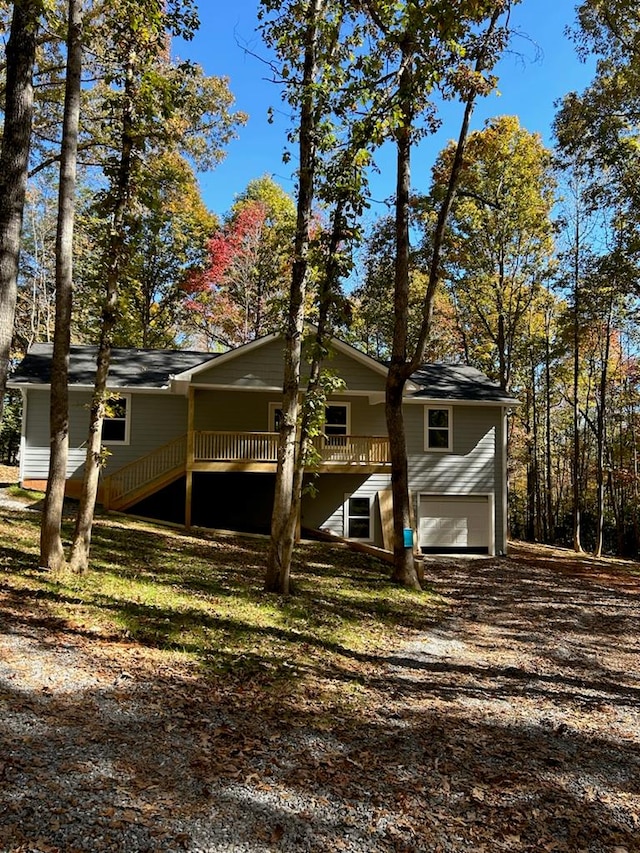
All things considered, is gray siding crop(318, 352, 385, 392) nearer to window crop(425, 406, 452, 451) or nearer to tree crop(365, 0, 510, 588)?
window crop(425, 406, 452, 451)

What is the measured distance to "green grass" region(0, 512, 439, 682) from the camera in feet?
19.4

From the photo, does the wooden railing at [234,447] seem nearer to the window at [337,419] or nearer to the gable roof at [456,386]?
the window at [337,419]

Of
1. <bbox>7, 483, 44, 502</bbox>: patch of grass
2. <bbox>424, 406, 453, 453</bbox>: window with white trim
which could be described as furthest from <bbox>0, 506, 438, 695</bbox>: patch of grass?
<bbox>424, 406, 453, 453</bbox>: window with white trim

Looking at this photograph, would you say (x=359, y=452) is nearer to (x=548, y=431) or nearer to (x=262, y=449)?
(x=262, y=449)

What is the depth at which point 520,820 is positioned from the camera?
3.45 metres

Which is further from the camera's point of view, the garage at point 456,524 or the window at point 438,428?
the window at point 438,428

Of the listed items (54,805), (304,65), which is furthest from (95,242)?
(54,805)

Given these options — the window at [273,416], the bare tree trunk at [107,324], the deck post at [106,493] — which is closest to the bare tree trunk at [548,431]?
the window at [273,416]

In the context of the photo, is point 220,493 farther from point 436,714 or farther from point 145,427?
point 436,714

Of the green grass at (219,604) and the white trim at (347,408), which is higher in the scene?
the white trim at (347,408)

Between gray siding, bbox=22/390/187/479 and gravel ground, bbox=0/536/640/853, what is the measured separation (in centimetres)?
1044

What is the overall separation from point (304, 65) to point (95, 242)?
12.8 feet

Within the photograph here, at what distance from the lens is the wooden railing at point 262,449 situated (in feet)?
49.0

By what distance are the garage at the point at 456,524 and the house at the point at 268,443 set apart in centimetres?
3
